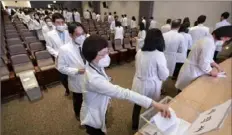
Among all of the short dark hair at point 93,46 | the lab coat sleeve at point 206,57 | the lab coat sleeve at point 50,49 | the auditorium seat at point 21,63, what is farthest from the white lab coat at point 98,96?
the auditorium seat at point 21,63

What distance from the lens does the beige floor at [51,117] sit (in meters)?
2.06

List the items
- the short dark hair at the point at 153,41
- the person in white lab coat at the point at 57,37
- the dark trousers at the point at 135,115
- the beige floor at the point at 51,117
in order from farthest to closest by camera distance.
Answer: the person in white lab coat at the point at 57,37, the beige floor at the point at 51,117, the dark trousers at the point at 135,115, the short dark hair at the point at 153,41

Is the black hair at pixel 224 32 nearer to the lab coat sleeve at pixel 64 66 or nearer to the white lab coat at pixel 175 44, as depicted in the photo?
the white lab coat at pixel 175 44

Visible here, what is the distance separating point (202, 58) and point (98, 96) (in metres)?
1.22

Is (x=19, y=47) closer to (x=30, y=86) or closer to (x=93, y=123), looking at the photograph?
(x=30, y=86)

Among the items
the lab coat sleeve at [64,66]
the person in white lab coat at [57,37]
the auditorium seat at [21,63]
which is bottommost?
the auditorium seat at [21,63]

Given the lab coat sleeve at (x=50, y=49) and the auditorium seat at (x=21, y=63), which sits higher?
the lab coat sleeve at (x=50, y=49)

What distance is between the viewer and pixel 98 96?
46.4 inches

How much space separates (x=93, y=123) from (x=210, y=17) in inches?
285

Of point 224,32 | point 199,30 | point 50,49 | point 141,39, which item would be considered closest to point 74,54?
point 50,49

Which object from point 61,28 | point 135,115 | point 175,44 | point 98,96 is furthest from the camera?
point 175,44

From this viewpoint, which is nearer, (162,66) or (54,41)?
(162,66)

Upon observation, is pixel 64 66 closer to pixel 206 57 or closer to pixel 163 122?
Result: pixel 163 122

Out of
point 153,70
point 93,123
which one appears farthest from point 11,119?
point 153,70
